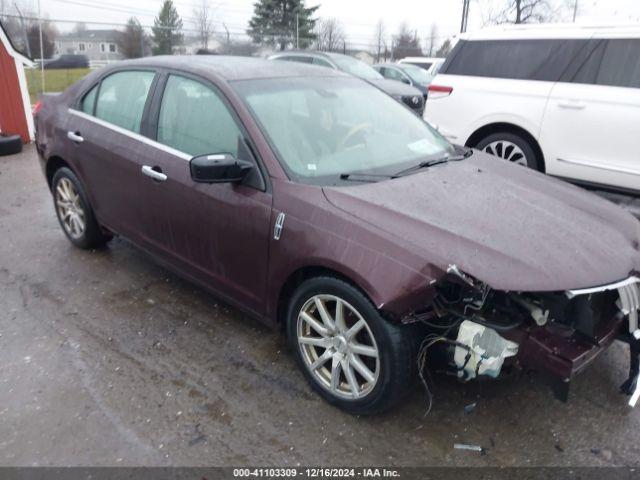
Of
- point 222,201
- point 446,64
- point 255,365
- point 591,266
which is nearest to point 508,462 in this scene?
point 591,266

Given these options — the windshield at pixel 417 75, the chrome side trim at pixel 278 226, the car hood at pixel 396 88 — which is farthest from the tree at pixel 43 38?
the chrome side trim at pixel 278 226

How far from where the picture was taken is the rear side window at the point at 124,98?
3764 mm

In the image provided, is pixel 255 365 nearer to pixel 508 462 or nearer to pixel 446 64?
pixel 508 462

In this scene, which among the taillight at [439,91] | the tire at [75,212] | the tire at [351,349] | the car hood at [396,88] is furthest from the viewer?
the car hood at [396,88]

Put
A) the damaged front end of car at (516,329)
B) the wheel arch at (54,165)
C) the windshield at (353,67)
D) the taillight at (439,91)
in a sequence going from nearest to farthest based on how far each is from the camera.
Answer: the damaged front end of car at (516,329)
the wheel arch at (54,165)
the taillight at (439,91)
the windshield at (353,67)

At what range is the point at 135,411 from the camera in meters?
2.80

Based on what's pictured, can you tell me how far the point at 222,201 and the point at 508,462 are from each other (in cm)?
197

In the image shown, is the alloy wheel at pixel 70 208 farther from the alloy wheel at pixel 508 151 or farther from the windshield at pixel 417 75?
the windshield at pixel 417 75

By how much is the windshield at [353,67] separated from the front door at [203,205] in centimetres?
876

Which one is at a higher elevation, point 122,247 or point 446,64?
point 446,64

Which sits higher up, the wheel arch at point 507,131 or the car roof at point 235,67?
the car roof at point 235,67

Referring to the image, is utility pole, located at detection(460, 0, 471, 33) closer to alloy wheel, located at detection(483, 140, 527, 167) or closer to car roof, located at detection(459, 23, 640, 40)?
car roof, located at detection(459, 23, 640, 40)

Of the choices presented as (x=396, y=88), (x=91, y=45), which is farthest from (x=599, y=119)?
(x=91, y=45)

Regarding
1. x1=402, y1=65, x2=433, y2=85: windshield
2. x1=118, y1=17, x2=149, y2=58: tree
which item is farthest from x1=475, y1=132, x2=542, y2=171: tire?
x1=118, y1=17, x2=149, y2=58: tree
